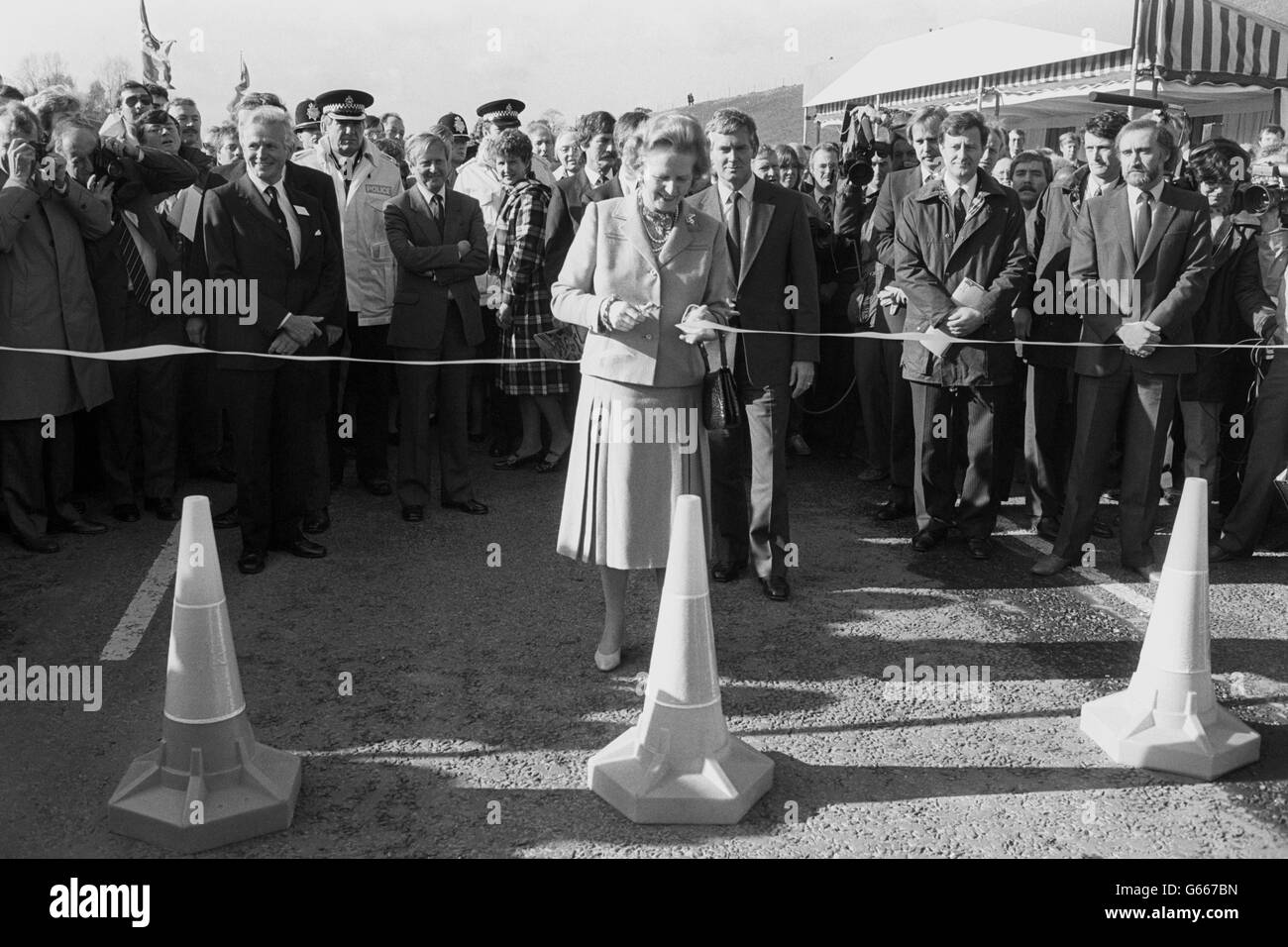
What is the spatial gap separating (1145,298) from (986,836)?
12.1 ft

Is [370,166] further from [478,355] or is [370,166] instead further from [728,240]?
[728,240]

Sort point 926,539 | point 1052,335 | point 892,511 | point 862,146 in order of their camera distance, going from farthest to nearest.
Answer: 1. point 862,146
2. point 892,511
3. point 1052,335
4. point 926,539

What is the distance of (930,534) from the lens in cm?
691

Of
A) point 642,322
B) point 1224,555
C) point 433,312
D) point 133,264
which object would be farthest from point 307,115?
point 1224,555

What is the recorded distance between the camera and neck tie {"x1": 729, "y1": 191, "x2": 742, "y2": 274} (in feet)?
19.9

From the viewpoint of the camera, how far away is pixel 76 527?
7004 mm

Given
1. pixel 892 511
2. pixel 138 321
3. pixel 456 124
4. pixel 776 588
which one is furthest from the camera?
pixel 456 124

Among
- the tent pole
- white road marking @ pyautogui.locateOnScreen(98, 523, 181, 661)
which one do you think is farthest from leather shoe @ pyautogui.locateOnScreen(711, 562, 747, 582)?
the tent pole

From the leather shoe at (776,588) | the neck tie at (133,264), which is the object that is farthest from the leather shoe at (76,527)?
the leather shoe at (776,588)

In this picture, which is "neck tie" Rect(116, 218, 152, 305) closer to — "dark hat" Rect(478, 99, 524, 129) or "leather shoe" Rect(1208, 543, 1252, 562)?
"dark hat" Rect(478, 99, 524, 129)

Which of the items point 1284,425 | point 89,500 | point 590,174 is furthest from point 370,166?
point 1284,425

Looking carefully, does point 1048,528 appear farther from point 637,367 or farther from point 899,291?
point 637,367

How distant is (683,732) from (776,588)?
2.16 meters

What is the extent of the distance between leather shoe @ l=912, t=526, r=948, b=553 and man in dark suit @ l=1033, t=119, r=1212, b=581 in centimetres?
60
